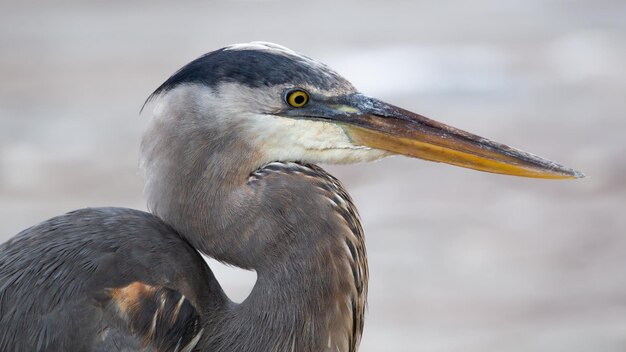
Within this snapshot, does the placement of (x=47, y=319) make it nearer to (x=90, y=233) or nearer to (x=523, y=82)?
(x=90, y=233)

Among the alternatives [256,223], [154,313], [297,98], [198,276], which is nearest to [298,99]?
[297,98]

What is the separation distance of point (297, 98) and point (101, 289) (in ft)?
→ 1.89

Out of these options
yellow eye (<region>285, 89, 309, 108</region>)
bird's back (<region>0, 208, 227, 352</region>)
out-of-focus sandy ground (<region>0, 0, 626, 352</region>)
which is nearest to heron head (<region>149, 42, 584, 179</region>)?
yellow eye (<region>285, 89, 309, 108</region>)

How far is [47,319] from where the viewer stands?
2.18 metres

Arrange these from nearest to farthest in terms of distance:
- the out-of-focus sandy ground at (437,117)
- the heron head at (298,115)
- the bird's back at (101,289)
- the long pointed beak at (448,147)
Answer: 1. the bird's back at (101,289)
2. the heron head at (298,115)
3. the long pointed beak at (448,147)
4. the out-of-focus sandy ground at (437,117)

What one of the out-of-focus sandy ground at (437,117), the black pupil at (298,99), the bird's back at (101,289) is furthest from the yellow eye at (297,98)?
the out-of-focus sandy ground at (437,117)

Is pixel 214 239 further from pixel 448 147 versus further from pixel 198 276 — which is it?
pixel 448 147

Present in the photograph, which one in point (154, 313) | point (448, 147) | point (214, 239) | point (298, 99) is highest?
point (298, 99)

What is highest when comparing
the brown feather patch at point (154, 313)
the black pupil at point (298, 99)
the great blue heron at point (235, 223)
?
the black pupil at point (298, 99)

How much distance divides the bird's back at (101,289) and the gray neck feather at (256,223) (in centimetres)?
8

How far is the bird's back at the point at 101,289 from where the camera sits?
2170 mm

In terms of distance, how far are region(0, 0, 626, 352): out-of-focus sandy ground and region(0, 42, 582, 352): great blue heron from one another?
202cm

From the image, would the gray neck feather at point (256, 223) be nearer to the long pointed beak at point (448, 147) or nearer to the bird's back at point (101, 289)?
the bird's back at point (101, 289)

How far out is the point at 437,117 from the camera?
581cm
